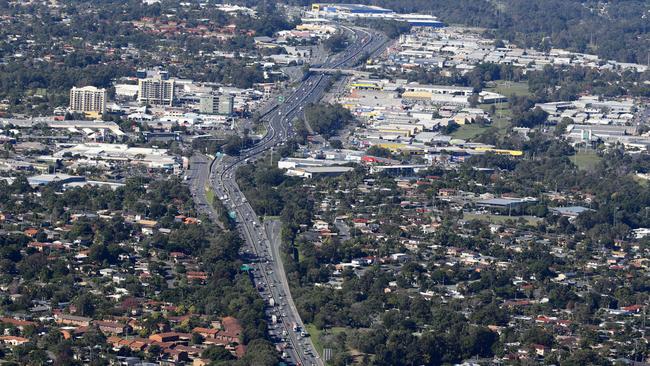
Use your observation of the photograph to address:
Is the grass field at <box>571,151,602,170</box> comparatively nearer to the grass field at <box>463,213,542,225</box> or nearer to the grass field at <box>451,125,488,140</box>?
the grass field at <box>451,125,488,140</box>

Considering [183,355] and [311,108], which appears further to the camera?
[311,108]

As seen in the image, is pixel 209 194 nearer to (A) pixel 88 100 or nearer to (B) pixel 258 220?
(B) pixel 258 220

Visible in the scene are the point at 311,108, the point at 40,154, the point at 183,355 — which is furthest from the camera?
the point at 311,108

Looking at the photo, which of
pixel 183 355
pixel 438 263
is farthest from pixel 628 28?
pixel 183 355

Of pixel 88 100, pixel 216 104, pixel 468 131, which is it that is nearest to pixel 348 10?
pixel 468 131

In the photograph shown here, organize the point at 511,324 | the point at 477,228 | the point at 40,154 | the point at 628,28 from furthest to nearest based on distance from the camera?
1. the point at 628,28
2. the point at 40,154
3. the point at 477,228
4. the point at 511,324

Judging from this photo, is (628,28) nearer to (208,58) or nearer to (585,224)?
(208,58)

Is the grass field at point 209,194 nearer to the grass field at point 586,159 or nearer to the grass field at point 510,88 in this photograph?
the grass field at point 586,159
